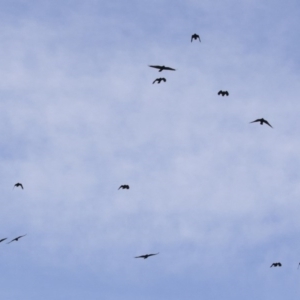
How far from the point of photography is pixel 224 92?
91.9 m

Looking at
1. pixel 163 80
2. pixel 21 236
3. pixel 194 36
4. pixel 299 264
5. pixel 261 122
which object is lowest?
pixel 299 264

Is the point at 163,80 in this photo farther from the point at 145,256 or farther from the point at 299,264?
the point at 299,264

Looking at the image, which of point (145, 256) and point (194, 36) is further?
point (194, 36)

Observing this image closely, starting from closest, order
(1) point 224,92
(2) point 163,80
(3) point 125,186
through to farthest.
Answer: (2) point 163,80, (1) point 224,92, (3) point 125,186

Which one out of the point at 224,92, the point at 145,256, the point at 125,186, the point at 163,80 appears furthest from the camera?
the point at 125,186

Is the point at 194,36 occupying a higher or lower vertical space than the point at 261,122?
higher

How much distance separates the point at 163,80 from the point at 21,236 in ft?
93.9

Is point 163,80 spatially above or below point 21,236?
above

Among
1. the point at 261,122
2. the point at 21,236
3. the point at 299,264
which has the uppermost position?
the point at 261,122

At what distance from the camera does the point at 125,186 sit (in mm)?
98875

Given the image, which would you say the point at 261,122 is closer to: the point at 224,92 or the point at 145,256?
the point at 224,92

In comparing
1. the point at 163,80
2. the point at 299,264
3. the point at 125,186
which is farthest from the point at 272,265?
the point at 163,80

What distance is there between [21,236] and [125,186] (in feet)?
69.7

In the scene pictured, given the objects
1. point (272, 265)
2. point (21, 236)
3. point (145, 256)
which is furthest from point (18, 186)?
point (272, 265)
